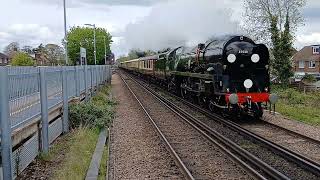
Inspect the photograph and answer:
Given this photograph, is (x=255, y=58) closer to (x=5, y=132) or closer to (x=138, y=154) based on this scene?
(x=138, y=154)

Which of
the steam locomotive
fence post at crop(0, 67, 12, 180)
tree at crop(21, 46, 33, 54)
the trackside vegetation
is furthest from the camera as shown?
tree at crop(21, 46, 33, 54)

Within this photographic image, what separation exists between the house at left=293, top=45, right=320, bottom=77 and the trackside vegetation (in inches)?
2557

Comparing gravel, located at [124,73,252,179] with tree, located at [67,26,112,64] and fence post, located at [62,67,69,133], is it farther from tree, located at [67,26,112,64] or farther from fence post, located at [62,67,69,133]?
tree, located at [67,26,112,64]

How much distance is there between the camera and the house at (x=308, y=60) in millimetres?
75750

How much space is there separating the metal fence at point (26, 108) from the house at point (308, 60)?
2682 inches

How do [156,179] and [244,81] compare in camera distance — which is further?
[244,81]

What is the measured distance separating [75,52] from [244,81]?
65565mm

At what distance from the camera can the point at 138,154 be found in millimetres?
10336

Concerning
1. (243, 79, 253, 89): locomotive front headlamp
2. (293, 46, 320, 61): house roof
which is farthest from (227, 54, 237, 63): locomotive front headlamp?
(293, 46, 320, 61): house roof

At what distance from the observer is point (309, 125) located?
14.4 m

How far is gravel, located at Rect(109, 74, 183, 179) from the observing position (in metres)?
8.55

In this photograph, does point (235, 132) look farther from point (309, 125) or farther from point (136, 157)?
point (136, 157)

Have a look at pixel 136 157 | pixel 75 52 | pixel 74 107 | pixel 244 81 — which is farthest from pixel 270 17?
pixel 75 52

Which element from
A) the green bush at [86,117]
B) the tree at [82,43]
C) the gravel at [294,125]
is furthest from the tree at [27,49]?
the gravel at [294,125]
